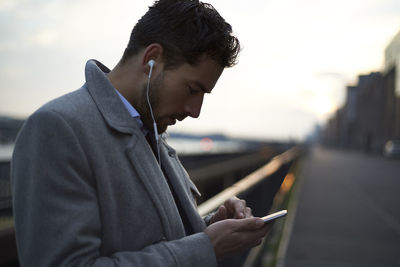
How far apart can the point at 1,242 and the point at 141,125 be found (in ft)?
5.14

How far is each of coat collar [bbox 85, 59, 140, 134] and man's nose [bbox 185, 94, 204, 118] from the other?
24 cm

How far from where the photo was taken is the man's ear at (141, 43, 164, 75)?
157 cm

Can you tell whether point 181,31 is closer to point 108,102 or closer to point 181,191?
point 108,102

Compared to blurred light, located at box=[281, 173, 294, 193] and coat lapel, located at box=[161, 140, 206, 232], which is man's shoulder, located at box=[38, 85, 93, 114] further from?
blurred light, located at box=[281, 173, 294, 193]

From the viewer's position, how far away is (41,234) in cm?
122

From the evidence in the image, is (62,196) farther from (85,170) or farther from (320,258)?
(320,258)

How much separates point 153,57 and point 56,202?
2.19ft

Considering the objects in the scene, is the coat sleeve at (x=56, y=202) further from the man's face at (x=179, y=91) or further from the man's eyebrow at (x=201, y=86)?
the man's eyebrow at (x=201, y=86)

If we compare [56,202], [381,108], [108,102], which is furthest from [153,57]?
[381,108]

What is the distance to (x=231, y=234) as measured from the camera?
1.55m

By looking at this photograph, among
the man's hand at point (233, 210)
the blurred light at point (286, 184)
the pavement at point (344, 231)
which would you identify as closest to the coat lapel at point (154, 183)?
the man's hand at point (233, 210)

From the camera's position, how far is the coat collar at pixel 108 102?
1481 mm

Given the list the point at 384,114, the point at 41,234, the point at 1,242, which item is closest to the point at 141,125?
the point at 41,234

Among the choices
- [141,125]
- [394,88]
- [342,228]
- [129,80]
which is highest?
[394,88]
